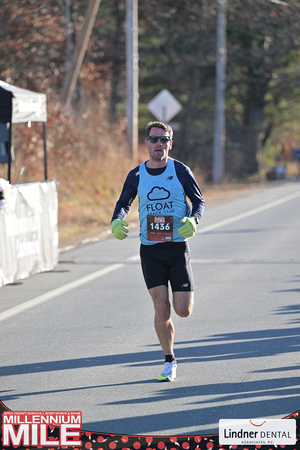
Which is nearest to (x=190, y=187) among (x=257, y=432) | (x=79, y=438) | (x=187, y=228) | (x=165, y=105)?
(x=187, y=228)

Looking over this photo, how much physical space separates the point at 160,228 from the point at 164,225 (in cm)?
4

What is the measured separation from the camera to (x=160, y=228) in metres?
6.67

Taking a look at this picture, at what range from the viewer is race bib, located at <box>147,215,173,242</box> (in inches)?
263

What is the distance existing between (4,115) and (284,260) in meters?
4.63

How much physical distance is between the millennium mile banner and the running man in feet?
4.14

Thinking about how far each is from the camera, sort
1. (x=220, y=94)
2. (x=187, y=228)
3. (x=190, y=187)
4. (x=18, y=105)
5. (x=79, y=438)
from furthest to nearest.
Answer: (x=220, y=94)
(x=18, y=105)
(x=190, y=187)
(x=187, y=228)
(x=79, y=438)

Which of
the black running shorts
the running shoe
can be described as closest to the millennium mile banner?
the running shoe

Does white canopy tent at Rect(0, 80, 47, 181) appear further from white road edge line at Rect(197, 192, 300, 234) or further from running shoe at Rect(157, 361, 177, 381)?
running shoe at Rect(157, 361, 177, 381)

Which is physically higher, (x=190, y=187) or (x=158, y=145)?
(x=158, y=145)

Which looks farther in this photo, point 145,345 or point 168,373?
point 145,345

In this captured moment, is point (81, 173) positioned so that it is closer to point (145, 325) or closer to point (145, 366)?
point (145, 325)

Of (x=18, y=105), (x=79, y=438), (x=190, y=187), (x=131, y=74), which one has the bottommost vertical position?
(x=79, y=438)

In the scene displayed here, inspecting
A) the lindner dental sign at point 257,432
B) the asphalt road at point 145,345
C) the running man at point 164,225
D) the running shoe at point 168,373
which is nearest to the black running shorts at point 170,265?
the running man at point 164,225

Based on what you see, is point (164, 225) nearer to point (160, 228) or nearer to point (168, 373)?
point (160, 228)
